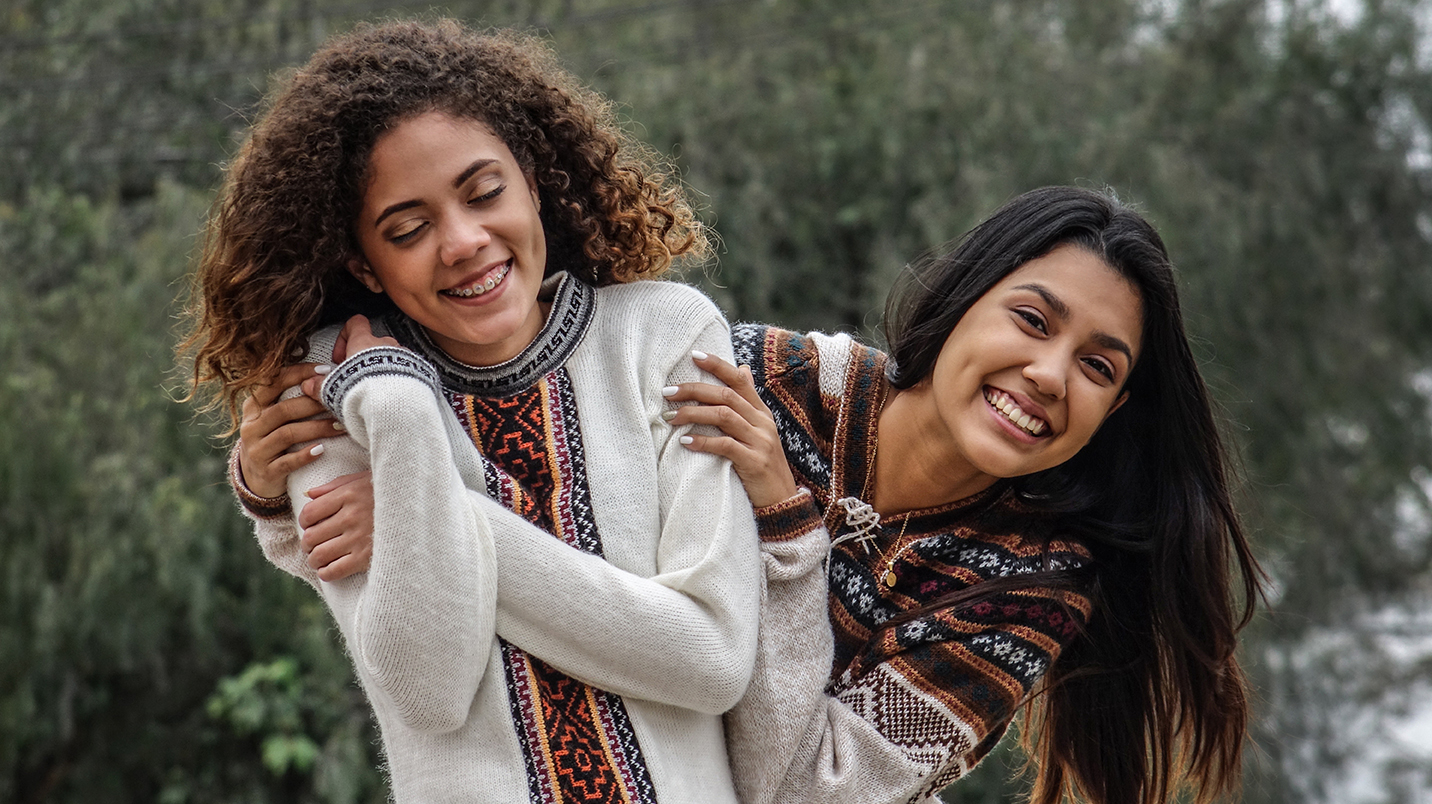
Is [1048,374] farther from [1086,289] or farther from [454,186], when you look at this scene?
[454,186]

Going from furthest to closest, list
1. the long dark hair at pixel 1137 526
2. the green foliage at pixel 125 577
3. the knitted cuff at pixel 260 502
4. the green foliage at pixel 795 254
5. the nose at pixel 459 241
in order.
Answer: the green foliage at pixel 795 254 → the green foliage at pixel 125 577 → the long dark hair at pixel 1137 526 → the knitted cuff at pixel 260 502 → the nose at pixel 459 241

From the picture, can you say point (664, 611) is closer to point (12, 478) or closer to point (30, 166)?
point (12, 478)

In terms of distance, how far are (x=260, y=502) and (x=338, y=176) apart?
1.52ft

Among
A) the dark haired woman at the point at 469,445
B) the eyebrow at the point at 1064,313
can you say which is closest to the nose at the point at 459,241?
the dark haired woman at the point at 469,445

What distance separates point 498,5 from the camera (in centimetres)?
670

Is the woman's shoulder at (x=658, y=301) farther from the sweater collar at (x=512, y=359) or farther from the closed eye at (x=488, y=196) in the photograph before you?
the closed eye at (x=488, y=196)

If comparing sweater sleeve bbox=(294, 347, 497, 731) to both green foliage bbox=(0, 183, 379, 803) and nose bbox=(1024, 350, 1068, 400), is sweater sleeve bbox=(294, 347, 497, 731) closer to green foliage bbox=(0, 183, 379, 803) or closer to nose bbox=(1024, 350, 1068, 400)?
nose bbox=(1024, 350, 1068, 400)

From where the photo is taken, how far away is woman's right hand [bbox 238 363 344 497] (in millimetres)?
1911

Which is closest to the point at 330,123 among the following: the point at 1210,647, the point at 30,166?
the point at 1210,647

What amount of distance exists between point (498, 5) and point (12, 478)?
3.15 metres

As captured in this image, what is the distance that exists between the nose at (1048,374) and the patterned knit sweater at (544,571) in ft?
1.49

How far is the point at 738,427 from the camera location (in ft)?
6.63

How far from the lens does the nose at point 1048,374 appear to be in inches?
81.4

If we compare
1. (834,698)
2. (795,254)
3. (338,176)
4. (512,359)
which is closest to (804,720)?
(834,698)
